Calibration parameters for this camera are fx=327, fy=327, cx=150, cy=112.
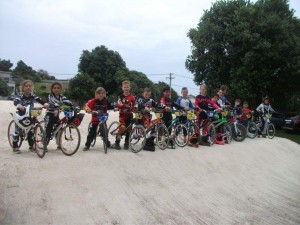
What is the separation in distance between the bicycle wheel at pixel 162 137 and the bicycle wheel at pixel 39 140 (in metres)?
3.21

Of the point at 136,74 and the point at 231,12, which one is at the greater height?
the point at 231,12

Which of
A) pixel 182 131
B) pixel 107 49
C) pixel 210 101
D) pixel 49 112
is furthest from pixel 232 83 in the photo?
pixel 107 49

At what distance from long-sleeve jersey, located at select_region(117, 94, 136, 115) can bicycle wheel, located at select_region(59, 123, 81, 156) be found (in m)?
1.38

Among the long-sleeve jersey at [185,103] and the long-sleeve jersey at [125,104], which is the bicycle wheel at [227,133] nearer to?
the long-sleeve jersey at [185,103]

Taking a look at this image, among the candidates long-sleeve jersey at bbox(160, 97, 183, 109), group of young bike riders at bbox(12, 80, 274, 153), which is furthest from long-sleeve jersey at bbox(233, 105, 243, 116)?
long-sleeve jersey at bbox(160, 97, 183, 109)

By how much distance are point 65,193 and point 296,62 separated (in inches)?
714

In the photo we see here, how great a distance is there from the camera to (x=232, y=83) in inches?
782

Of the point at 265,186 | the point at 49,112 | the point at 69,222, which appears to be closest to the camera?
the point at 69,222

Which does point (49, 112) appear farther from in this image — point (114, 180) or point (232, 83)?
point (232, 83)

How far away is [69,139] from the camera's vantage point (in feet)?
24.5

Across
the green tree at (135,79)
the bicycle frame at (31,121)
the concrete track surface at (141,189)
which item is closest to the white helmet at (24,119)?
the bicycle frame at (31,121)

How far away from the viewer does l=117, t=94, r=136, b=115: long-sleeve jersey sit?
827cm

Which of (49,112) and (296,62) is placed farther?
(296,62)

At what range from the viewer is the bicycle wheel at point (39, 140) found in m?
7.03
